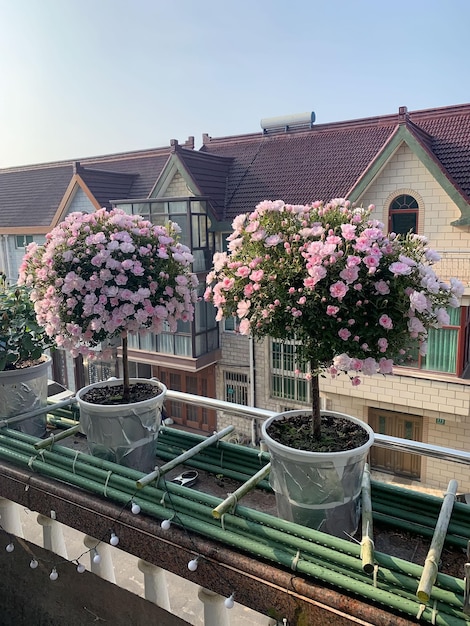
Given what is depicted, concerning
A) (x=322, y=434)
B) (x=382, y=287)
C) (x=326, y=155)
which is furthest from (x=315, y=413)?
(x=326, y=155)

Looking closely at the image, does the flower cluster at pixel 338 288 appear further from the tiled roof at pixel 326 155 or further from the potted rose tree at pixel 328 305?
the tiled roof at pixel 326 155

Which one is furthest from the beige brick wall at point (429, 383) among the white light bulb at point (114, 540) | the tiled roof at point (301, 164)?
the white light bulb at point (114, 540)

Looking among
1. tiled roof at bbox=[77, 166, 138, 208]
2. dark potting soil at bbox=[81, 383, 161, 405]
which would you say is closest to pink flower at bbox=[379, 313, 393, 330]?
dark potting soil at bbox=[81, 383, 161, 405]

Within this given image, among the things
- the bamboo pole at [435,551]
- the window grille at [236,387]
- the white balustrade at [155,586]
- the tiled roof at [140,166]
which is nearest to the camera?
the bamboo pole at [435,551]

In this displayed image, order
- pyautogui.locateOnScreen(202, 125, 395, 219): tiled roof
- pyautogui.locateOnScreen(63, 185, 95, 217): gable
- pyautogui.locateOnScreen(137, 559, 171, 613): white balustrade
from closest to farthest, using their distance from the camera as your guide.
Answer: pyautogui.locateOnScreen(137, 559, 171, 613): white balustrade
pyautogui.locateOnScreen(202, 125, 395, 219): tiled roof
pyautogui.locateOnScreen(63, 185, 95, 217): gable

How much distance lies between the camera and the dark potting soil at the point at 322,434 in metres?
1.59

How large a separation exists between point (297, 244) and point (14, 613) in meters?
2.36

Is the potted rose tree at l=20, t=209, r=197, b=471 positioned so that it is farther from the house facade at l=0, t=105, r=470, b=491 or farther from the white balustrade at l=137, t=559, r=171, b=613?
the house facade at l=0, t=105, r=470, b=491

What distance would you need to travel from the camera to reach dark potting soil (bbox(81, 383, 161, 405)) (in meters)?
2.11

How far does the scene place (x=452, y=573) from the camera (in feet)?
→ 4.43

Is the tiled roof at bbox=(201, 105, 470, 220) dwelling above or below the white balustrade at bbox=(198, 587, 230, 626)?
above

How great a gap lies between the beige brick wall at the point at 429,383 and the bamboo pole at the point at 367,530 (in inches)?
236

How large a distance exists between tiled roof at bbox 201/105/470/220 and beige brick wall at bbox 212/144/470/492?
0.43m

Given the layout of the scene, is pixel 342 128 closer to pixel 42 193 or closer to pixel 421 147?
pixel 421 147
